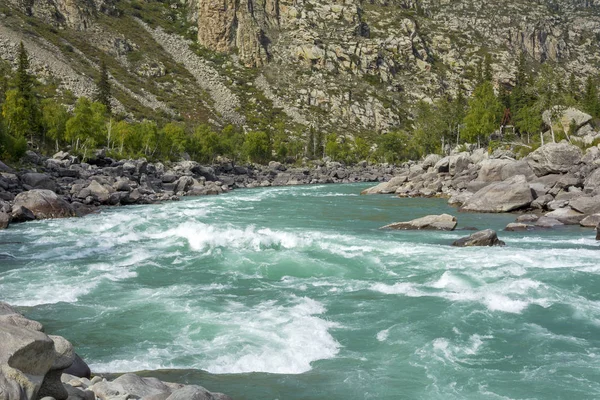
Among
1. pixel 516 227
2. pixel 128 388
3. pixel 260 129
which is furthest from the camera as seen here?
pixel 260 129

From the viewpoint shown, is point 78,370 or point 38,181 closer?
point 78,370

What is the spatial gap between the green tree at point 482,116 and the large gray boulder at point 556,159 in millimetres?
44512

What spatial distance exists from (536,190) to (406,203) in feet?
37.9

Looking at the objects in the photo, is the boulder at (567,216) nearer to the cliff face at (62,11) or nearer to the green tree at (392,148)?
the green tree at (392,148)

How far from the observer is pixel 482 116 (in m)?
93.5

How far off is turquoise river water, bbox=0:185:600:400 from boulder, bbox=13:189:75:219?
7103 millimetres

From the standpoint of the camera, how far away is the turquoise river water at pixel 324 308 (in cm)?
1162

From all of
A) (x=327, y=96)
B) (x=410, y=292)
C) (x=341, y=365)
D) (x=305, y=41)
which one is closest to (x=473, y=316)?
(x=410, y=292)

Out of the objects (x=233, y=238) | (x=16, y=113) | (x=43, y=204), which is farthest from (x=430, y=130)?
(x=233, y=238)

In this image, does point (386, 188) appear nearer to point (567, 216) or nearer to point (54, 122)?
point (567, 216)

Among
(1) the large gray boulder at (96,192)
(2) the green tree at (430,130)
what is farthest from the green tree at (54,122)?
(2) the green tree at (430,130)

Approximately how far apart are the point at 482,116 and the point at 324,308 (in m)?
85.9

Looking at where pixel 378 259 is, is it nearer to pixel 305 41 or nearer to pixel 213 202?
pixel 213 202

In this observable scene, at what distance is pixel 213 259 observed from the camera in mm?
23578
